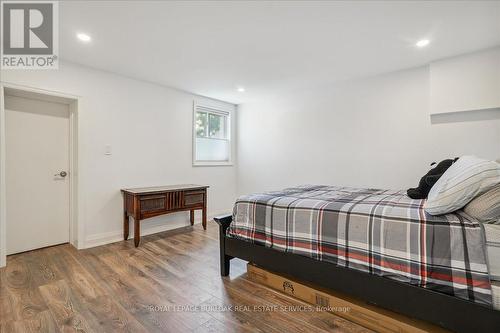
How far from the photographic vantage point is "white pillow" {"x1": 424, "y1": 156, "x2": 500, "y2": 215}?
53.9 inches

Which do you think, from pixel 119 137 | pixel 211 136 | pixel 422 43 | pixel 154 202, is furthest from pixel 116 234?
pixel 422 43

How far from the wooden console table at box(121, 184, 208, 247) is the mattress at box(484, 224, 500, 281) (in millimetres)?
3254

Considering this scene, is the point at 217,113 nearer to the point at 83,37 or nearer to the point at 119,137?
the point at 119,137

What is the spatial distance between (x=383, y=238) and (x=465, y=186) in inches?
21.1

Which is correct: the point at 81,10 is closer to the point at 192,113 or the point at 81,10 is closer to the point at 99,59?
the point at 99,59

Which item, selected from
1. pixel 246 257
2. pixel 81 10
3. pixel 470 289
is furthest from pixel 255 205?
pixel 81 10

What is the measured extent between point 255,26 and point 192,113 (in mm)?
2440

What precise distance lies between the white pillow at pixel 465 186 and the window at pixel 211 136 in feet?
12.1

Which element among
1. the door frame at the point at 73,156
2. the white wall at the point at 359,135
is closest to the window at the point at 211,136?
the white wall at the point at 359,135

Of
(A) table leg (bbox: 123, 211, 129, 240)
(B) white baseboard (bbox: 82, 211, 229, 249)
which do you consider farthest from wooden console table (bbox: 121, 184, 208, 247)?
(B) white baseboard (bbox: 82, 211, 229, 249)

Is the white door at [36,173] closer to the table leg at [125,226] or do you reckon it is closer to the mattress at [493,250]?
the table leg at [125,226]

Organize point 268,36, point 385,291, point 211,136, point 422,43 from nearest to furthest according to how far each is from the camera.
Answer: point 385,291, point 268,36, point 422,43, point 211,136

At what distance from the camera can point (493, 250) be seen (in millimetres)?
1249

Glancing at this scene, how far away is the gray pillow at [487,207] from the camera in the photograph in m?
1.31
